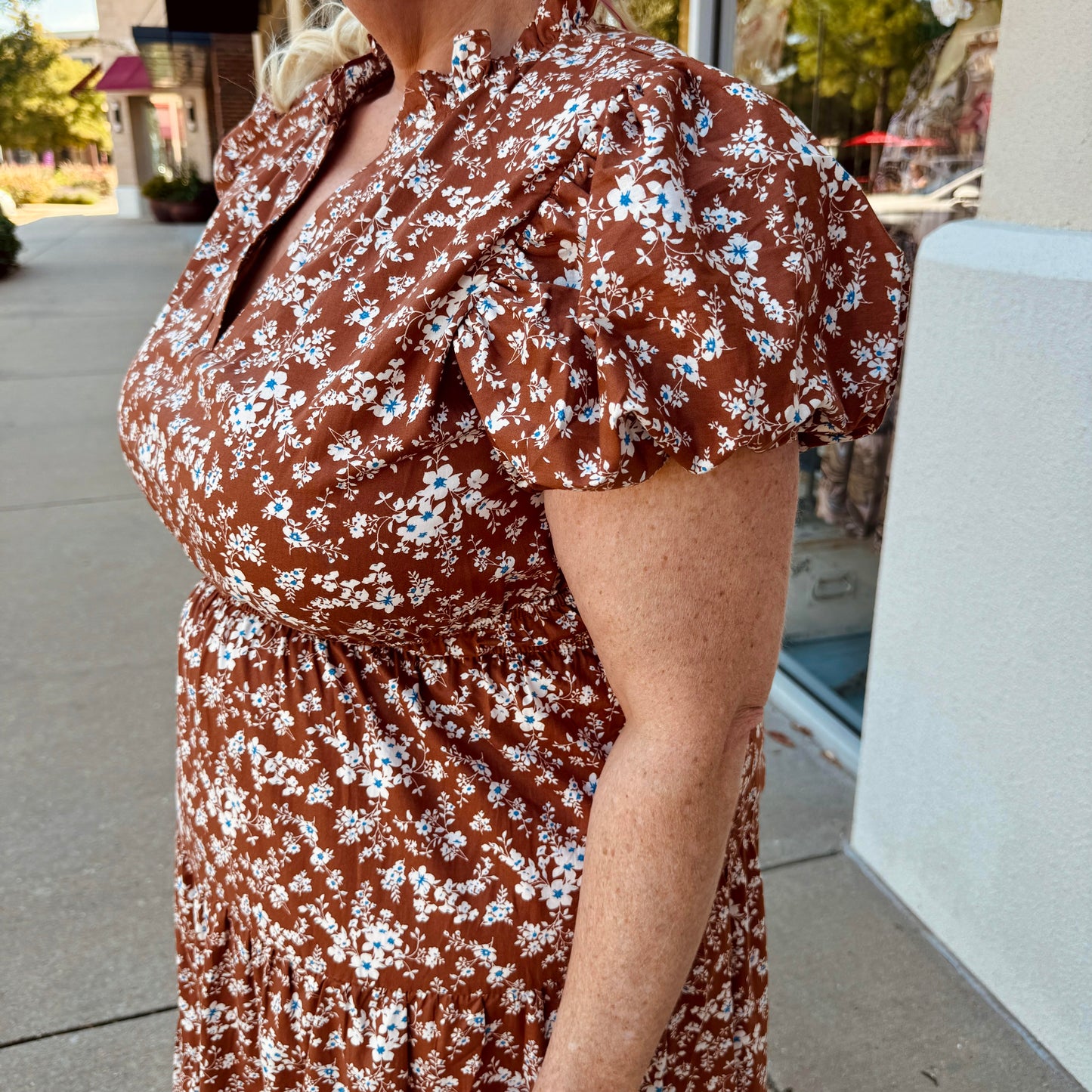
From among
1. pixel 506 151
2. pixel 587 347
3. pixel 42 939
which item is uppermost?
pixel 506 151

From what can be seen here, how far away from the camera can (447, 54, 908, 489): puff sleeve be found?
2.48ft

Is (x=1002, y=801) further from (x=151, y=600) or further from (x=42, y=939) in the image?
(x=151, y=600)

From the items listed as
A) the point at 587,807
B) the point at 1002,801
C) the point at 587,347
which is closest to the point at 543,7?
the point at 587,347

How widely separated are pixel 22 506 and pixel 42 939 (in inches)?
139

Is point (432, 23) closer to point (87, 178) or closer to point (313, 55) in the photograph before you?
point (313, 55)

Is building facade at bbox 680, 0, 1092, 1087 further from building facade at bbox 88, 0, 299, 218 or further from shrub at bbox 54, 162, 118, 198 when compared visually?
shrub at bbox 54, 162, 118, 198

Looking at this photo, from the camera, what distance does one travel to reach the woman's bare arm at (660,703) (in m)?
0.81

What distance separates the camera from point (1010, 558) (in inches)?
79.8

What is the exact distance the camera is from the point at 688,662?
0.83 m

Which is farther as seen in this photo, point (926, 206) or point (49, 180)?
point (49, 180)

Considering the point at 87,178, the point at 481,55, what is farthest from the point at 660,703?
the point at 87,178

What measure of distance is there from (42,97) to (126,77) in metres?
11.3

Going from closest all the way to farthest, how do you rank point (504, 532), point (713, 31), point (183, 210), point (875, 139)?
point (504, 532), point (875, 139), point (713, 31), point (183, 210)

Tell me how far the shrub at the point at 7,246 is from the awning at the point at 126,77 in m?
14.5
